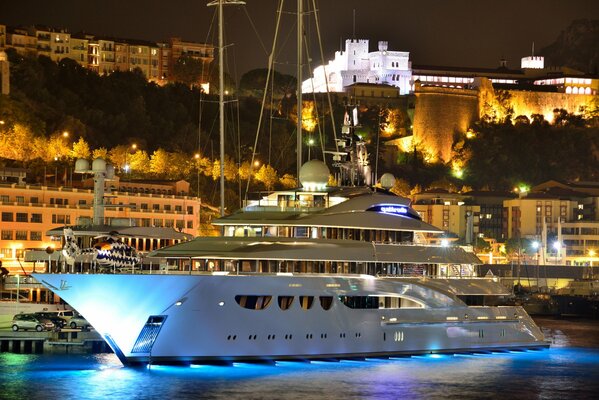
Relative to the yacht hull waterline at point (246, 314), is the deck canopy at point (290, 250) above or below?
above

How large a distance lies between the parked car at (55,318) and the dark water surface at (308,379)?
122 inches

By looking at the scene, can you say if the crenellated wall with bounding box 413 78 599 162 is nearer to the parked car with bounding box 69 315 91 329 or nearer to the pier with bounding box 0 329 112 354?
the parked car with bounding box 69 315 91 329

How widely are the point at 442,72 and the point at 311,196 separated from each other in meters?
99.5

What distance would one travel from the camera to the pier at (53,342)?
45.7m

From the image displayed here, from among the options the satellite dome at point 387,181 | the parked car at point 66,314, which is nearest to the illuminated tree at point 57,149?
the parked car at point 66,314

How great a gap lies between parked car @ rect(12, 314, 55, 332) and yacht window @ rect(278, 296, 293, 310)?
1225cm

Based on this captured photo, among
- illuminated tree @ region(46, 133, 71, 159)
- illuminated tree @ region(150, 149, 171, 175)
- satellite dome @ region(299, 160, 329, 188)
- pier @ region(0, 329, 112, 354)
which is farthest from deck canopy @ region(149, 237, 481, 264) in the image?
illuminated tree @ region(46, 133, 71, 159)

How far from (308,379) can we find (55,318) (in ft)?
45.6

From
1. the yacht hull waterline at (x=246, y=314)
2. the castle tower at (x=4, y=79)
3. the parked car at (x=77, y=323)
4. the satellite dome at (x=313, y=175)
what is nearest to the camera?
the yacht hull waterline at (x=246, y=314)

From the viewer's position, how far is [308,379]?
37.7 m

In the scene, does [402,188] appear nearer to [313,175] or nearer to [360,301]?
[313,175]

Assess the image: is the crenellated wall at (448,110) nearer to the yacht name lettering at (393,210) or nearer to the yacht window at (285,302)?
the yacht name lettering at (393,210)

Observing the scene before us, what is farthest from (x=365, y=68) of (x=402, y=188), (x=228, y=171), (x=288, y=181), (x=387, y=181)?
(x=387, y=181)

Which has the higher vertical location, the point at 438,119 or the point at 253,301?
the point at 438,119
